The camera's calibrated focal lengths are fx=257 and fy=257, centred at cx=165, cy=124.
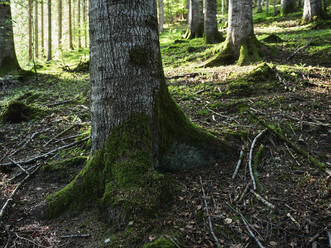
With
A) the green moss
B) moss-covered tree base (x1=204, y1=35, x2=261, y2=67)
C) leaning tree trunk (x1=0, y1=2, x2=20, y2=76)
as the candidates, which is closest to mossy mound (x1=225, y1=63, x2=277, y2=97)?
moss-covered tree base (x1=204, y1=35, x2=261, y2=67)

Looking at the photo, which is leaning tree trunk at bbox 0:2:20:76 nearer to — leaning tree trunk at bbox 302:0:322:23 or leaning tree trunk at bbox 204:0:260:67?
leaning tree trunk at bbox 204:0:260:67

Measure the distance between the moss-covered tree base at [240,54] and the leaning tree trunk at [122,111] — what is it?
5646 mm

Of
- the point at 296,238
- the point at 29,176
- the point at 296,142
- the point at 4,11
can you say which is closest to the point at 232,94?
the point at 296,142

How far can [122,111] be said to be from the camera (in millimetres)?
3125

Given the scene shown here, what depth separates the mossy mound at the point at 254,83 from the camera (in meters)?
6.21

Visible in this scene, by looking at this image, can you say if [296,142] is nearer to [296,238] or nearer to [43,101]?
[296,238]

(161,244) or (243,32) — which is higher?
(243,32)

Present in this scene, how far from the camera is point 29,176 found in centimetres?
401

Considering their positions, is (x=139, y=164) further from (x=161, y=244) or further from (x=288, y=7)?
(x=288, y=7)

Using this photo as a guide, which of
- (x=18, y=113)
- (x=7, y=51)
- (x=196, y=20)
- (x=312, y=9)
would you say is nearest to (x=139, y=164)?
(x=18, y=113)

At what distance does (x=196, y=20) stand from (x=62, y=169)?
14.6 metres

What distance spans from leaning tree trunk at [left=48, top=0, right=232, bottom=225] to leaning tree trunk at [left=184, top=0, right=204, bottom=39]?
45.3 feet

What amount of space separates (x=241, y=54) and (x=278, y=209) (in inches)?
252

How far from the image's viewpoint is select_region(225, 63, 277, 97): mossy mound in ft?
20.4
